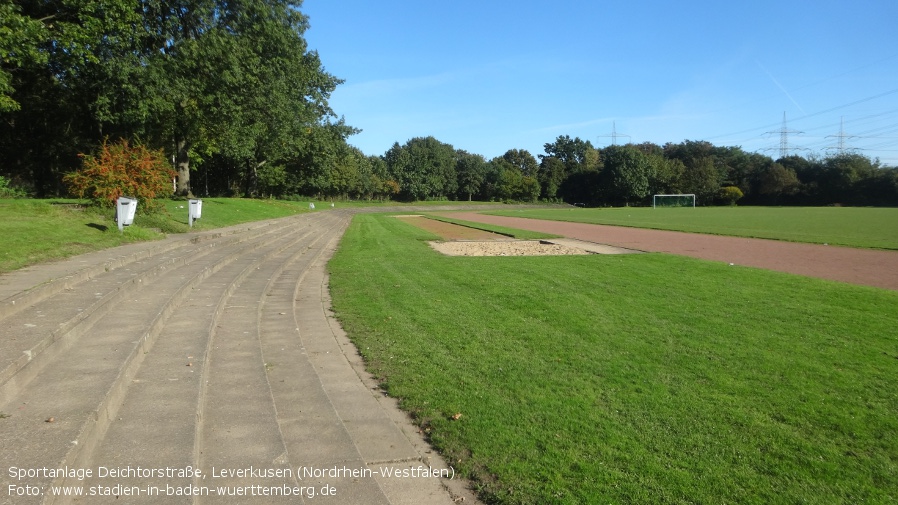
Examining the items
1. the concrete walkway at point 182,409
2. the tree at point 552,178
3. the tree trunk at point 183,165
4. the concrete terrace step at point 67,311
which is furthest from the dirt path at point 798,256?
the tree at point 552,178

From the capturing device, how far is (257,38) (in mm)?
27125

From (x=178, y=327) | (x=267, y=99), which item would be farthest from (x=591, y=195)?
(x=178, y=327)

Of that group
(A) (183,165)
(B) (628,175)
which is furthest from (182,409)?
(B) (628,175)

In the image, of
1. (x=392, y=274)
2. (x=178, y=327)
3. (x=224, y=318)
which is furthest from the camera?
(x=392, y=274)

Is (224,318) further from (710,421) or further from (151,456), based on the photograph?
(710,421)

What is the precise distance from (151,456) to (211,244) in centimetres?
1231

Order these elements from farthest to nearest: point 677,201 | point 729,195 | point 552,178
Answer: point 552,178 < point 729,195 < point 677,201

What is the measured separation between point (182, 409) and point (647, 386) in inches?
159

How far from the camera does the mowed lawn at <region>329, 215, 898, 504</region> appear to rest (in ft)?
11.6

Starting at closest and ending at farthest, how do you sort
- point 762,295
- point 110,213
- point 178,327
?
point 178,327
point 762,295
point 110,213

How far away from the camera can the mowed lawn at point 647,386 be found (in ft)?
11.6

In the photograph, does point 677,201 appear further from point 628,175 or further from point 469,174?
point 469,174

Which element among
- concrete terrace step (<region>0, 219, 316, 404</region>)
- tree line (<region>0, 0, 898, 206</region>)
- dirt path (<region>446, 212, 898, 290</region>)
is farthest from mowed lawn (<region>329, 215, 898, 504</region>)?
tree line (<region>0, 0, 898, 206</region>)

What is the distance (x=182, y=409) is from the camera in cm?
406
